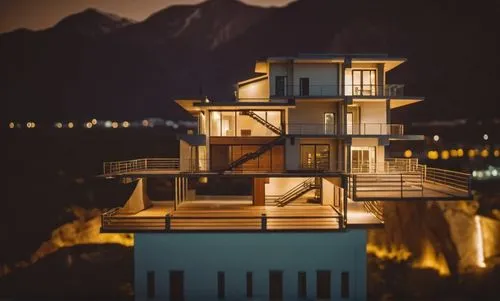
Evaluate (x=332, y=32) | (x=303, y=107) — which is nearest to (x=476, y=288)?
(x=303, y=107)

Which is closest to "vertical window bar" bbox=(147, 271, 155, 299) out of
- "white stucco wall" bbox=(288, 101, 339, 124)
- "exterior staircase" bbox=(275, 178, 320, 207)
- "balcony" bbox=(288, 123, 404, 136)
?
"exterior staircase" bbox=(275, 178, 320, 207)

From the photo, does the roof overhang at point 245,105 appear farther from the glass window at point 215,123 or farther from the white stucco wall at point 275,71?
the white stucco wall at point 275,71

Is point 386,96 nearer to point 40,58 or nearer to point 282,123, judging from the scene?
point 282,123

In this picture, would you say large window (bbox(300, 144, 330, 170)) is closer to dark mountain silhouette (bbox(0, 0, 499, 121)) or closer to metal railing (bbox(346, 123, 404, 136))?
metal railing (bbox(346, 123, 404, 136))

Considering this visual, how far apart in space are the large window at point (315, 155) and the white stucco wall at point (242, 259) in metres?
6.32

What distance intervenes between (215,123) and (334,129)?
7.36m

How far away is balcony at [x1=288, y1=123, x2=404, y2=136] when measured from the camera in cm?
2448

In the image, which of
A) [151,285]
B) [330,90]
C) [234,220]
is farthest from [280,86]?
[151,285]

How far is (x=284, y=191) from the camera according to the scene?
28188mm

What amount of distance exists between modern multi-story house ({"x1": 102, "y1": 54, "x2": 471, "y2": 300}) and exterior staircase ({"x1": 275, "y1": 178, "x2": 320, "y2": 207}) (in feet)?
0.28

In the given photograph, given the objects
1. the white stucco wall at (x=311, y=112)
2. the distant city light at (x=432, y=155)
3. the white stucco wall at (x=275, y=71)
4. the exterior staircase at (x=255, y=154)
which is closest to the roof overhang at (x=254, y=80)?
the white stucco wall at (x=275, y=71)

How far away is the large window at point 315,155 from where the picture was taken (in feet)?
82.1

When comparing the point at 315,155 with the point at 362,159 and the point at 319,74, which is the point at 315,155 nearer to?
the point at 362,159

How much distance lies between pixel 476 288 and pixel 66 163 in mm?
63149
